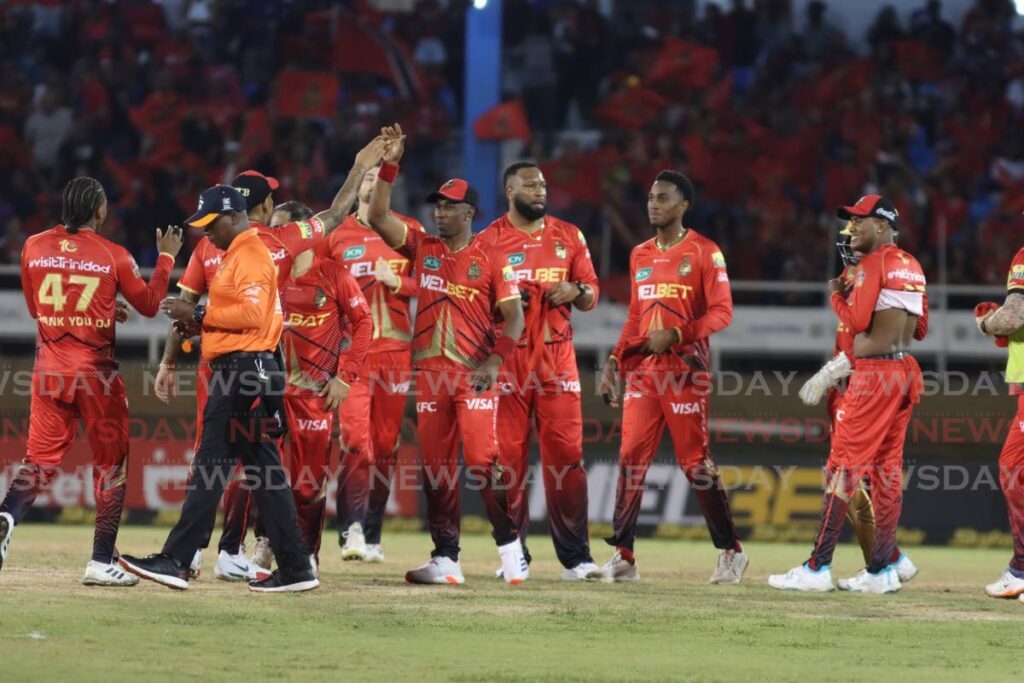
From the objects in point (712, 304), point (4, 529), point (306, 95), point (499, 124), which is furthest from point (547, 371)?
point (306, 95)

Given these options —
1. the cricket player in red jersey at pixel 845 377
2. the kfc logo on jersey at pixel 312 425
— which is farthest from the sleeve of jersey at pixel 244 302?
the cricket player in red jersey at pixel 845 377

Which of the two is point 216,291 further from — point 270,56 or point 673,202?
point 270,56

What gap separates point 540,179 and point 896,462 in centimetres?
311

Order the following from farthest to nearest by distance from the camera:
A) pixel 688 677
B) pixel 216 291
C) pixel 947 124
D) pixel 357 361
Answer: pixel 947 124 → pixel 357 361 → pixel 216 291 → pixel 688 677

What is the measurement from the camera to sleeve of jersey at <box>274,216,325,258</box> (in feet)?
33.2

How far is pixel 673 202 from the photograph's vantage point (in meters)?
11.2

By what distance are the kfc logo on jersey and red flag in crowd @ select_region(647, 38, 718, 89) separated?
11.8m

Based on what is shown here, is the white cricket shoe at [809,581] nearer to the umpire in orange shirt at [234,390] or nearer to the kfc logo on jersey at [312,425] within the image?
the kfc logo on jersey at [312,425]

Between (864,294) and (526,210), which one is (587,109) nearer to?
(526,210)

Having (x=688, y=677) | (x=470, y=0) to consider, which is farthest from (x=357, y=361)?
(x=470, y=0)

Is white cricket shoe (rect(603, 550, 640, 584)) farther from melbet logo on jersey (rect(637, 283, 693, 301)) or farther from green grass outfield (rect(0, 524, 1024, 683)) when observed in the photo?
melbet logo on jersey (rect(637, 283, 693, 301))

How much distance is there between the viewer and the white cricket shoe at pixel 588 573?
35.9 feet

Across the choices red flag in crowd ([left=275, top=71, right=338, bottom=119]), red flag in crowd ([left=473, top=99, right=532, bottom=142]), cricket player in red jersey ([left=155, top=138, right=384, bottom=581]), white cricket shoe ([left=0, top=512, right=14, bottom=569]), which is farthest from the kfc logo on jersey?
red flag in crowd ([left=275, top=71, right=338, bottom=119])

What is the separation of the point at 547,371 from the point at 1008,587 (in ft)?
11.2
